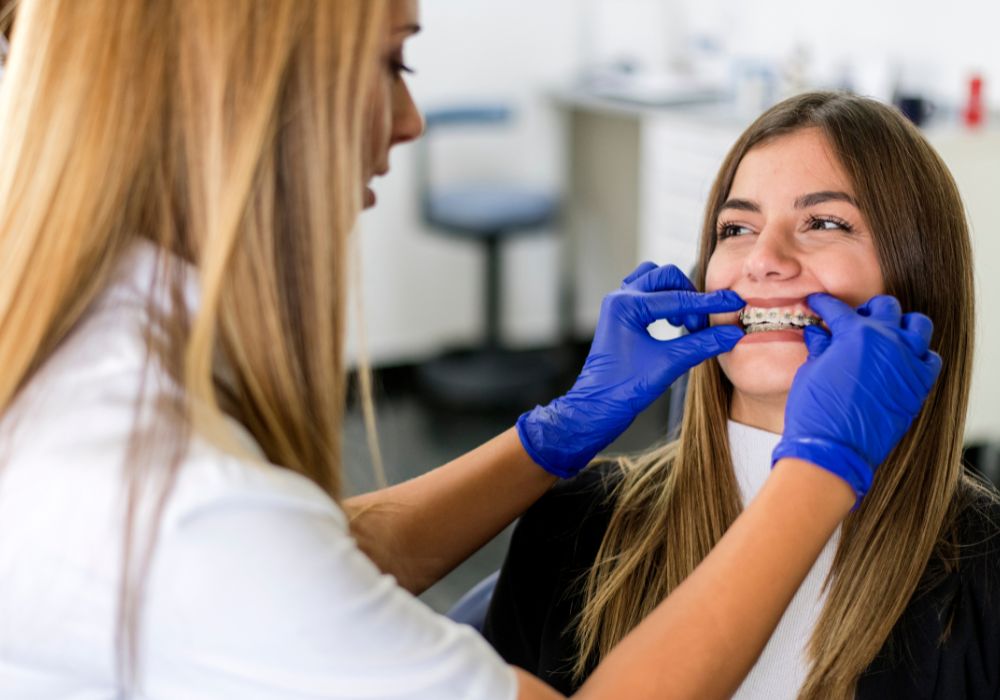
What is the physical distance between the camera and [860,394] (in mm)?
1056

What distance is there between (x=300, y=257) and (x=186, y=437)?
15 cm

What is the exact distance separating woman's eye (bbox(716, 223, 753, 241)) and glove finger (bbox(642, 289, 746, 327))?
11 cm

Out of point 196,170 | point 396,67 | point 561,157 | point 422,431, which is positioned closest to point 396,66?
point 396,67

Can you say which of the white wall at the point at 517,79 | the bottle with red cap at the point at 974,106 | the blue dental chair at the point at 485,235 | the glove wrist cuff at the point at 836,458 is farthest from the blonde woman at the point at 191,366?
the white wall at the point at 517,79

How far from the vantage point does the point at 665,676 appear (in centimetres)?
90

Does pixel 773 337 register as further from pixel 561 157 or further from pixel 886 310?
pixel 561 157

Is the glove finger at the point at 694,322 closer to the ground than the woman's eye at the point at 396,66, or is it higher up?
closer to the ground

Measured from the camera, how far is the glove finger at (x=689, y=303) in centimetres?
127

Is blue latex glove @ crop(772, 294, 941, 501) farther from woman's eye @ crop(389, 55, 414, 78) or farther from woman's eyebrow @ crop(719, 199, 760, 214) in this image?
woman's eye @ crop(389, 55, 414, 78)

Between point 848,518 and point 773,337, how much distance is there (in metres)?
0.21

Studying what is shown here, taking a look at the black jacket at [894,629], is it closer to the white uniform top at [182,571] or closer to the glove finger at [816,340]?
the glove finger at [816,340]

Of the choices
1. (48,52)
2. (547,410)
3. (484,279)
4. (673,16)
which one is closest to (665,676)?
(547,410)

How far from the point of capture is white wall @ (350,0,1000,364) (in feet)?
12.6

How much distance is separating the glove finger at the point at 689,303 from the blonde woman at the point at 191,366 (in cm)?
48
